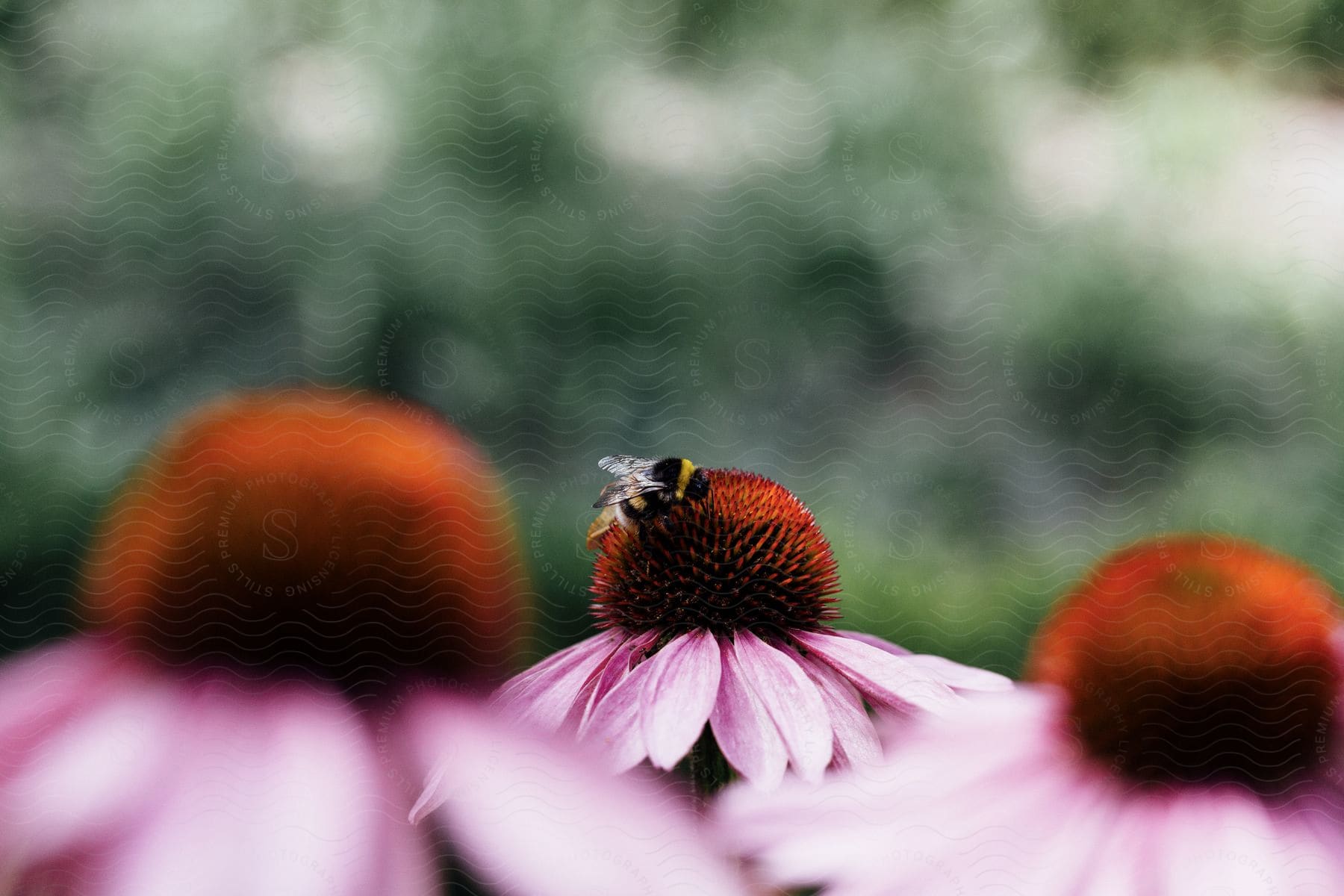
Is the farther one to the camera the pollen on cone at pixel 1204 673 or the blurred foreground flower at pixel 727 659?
the pollen on cone at pixel 1204 673

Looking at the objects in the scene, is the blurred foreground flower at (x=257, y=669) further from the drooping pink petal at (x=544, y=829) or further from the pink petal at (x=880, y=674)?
the pink petal at (x=880, y=674)

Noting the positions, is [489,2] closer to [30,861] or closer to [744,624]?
[744,624]

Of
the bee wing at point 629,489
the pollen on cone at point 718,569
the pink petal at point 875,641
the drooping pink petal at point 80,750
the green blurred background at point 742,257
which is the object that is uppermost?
the green blurred background at point 742,257

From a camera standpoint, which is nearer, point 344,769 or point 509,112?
point 344,769

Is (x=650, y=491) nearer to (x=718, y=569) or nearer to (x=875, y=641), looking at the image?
(x=718, y=569)

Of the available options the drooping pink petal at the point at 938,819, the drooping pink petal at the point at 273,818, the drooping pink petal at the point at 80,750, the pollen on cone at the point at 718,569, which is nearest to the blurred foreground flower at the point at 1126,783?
the drooping pink petal at the point at 938,819

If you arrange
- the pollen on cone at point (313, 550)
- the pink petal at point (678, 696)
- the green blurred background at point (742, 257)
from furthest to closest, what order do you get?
the green blurred background at point (742, 257) → the pollen on cone at point (313, 550) → the pink petal at point (678, 696)

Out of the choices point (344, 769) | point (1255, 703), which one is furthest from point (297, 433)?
point (1255, 703)

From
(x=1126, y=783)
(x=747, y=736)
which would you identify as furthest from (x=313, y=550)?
(x=1126, y=783)
